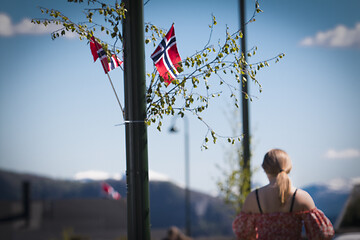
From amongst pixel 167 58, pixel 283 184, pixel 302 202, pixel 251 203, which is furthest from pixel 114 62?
pixel 302 202

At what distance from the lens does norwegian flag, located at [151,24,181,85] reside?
4.96 meters

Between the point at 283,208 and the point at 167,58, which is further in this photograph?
the point at 167,58

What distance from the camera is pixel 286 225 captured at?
4422 mm

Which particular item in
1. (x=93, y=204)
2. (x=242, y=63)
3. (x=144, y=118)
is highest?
(x=242, y=63)

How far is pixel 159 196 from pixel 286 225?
89.4 m

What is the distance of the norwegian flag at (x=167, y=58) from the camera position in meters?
4.96

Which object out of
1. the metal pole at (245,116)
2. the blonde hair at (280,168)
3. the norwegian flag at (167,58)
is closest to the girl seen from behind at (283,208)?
the blonde hair at (280,168)

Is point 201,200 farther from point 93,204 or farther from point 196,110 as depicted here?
point 196,110

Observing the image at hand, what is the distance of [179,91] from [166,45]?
425 mm

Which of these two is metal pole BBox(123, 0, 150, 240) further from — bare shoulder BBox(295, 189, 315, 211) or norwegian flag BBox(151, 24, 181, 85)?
bare shoulder BBox(295, 189, 315, 211)

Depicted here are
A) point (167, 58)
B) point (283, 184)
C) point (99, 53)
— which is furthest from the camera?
point (99, 53)

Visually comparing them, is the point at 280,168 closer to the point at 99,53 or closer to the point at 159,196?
the point at 99,53

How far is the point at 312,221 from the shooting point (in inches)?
173

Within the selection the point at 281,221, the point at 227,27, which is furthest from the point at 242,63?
the point at 281,221
